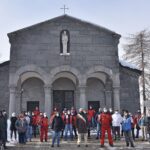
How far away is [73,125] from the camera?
56.4 ft

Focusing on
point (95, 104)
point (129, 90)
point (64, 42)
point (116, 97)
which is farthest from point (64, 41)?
point (129, 90)

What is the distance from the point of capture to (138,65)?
1125 inches

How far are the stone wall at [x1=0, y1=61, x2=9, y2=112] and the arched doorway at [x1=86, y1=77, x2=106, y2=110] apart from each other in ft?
21.6

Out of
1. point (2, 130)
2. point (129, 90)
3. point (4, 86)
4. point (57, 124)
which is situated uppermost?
point (4, 86)

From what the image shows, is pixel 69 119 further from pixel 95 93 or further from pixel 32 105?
pixel 95 93

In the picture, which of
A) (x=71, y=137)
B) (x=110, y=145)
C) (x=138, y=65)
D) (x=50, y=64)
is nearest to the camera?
(x=110, y=145)

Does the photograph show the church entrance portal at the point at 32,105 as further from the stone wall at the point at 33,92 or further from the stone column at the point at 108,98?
the stone column at the point at 108,98

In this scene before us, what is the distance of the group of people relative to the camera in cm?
1438

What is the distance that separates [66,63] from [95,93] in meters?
4.47

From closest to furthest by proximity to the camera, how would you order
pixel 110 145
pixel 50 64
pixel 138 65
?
1. pixel 110 145
2. pixel 50 64
3. pixel 138 65

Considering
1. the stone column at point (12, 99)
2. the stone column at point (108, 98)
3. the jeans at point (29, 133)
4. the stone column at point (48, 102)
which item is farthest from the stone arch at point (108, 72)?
the jeans at point (29, 133)

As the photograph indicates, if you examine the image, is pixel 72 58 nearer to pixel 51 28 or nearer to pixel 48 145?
pixel 51 28

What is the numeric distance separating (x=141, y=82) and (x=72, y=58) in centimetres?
1020

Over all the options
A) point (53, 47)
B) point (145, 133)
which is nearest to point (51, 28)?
point (53, 47)
